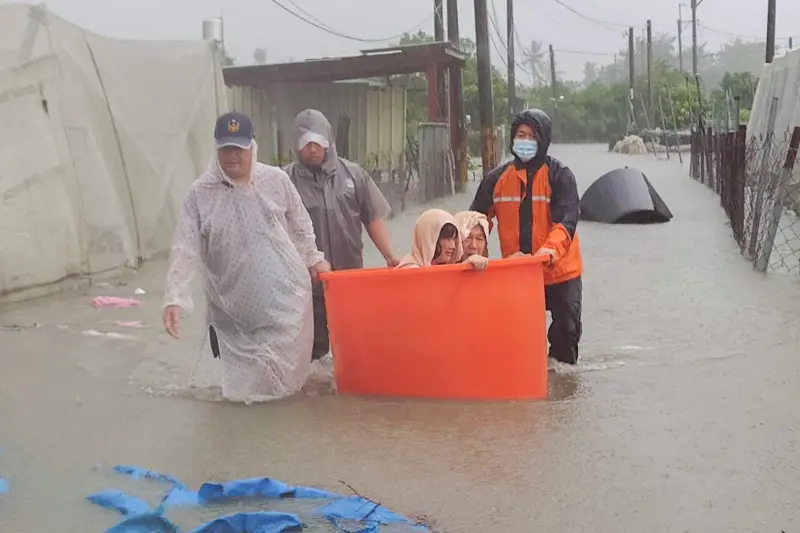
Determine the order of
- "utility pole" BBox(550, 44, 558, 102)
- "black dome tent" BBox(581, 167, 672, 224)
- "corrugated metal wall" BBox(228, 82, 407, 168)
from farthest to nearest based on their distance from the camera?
"utility pole" BBox(550, 44, 558, 102), "corrugated metal wall" BBox(228, 82, 407, 168), "black dome tent" BBox(581, 167, 672, 224)

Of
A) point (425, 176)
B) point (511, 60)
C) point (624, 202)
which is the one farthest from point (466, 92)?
point (624, 202)

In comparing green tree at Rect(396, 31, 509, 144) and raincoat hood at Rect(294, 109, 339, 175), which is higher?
green tree at Rect(396, 31, 509, 144)

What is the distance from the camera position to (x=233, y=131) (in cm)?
539

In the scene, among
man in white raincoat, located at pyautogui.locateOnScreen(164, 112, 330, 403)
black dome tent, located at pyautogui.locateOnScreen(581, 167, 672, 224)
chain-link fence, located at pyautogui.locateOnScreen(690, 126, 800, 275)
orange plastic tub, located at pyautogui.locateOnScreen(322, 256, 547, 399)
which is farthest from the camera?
black dome tent, located at pyautogui.locateOnScreen(581, 167, 672, 224)

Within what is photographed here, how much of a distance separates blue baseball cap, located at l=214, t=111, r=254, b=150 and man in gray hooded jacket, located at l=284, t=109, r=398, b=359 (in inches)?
24.7

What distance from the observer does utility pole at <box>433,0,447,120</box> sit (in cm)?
2381

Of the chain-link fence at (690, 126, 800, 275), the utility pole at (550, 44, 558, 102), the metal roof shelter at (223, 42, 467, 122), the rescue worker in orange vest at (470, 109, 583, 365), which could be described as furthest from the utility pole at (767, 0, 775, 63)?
the utility pole at (550, 44, 558, 102)

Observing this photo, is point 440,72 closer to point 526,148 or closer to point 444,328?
point 526,148

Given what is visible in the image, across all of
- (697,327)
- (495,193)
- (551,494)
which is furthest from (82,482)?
(697,327)

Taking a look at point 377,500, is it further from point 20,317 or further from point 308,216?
point 20,317

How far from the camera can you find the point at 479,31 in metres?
23.7

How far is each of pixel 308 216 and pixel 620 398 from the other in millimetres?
2024

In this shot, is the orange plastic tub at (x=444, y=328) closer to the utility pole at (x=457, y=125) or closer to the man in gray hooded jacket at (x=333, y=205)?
the man in gray hooded jacket at (x=333, y=205)

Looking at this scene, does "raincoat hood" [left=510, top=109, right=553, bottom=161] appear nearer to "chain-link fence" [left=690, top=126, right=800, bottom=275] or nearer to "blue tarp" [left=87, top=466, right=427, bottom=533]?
"blue tarp" [left=87, top=466, right=427, bottom=533]
